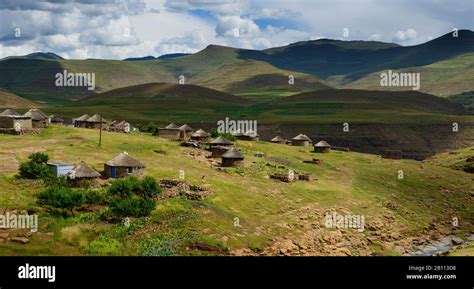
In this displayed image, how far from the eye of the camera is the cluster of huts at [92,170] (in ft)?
155

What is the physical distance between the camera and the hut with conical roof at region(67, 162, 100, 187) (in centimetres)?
4716

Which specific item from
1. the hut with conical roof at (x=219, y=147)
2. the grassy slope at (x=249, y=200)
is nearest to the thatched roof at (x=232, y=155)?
the grassy slope at (x=249, y=200)

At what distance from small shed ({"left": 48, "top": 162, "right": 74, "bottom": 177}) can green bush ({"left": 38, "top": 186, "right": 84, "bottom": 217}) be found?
6365 millimetres

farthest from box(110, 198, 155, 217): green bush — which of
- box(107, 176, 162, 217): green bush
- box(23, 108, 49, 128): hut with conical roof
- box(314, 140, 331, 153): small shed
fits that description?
box(314, 140, 331, 153): small shed

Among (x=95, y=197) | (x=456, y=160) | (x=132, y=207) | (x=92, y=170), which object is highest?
(x=92, y=170)

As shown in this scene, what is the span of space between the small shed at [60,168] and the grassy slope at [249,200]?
9.15ft

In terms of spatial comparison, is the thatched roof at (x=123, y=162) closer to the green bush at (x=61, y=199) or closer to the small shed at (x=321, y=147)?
the green bush at (x=61, y=199)

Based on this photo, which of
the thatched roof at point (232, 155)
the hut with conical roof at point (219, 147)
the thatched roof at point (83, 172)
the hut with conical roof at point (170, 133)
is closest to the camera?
the thatched roof at point (83, 172)

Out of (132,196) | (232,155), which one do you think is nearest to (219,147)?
(232,155)

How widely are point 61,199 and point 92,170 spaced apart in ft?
20.4

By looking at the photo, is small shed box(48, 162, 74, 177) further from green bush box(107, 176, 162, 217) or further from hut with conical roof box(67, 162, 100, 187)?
green bush box(107, 176, 162, 217)

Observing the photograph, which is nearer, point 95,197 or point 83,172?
point 95,197

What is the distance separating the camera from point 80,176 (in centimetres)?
4709

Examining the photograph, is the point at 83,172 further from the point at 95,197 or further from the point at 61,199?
the point at 61,199
